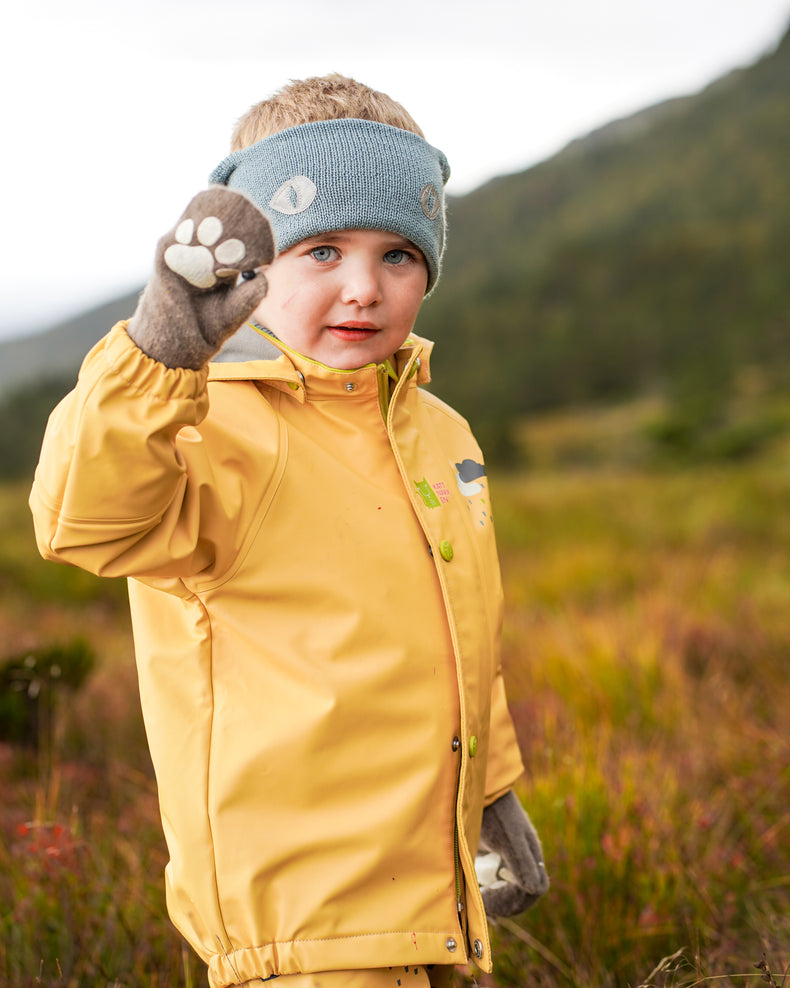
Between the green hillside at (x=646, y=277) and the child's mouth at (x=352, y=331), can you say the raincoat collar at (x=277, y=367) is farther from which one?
the green hillside at (x=646, y=277)

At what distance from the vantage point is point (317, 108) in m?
1.74

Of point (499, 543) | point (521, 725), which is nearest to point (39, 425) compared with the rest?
point (499, 543)

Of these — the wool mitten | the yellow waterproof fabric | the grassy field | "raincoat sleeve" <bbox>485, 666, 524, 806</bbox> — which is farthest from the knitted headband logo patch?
the grassy field

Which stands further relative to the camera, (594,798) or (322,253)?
(594,798)

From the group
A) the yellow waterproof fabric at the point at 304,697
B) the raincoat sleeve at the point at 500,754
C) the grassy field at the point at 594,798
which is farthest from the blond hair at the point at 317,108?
the grassy field at the point at 594,798

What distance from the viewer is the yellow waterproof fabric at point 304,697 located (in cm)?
147

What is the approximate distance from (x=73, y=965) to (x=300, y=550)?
1541 mm

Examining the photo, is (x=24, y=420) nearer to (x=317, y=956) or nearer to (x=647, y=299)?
(x=647, y=299)

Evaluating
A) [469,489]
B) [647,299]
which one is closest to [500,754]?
[469,489]

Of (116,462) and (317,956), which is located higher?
(116,462)

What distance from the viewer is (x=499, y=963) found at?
230cm

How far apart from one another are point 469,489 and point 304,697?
68 centimetres

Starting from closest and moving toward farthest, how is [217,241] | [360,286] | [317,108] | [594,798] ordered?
[217,241]
[360,286]
[317,108]
[594,798]

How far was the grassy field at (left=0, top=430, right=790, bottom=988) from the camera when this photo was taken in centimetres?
229
